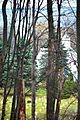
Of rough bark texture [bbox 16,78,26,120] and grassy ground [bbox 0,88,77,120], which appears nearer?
rough bark texture [bbox 16,78,26,120]

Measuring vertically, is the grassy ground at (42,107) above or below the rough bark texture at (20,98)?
below

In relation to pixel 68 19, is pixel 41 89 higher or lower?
lower

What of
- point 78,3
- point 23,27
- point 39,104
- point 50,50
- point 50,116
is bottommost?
point 39,104

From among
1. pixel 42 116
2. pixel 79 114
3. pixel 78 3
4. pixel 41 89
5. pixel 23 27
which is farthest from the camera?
pixel 41 89

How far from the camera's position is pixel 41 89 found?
11.3 meters

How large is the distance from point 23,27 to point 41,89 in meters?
5.36

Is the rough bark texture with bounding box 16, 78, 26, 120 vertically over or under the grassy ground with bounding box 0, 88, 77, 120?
over

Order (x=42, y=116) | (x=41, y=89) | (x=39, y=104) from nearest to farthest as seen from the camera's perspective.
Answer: (x=42, y=116), (x=39, y=104), (x=41, y=89)

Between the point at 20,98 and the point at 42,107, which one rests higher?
Answer: the point at 20,98

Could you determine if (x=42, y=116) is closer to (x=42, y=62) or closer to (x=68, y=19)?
(x=68, y=19)

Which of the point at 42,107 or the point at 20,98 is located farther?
the point at 42,107

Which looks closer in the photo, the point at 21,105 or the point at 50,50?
the point at 21,105

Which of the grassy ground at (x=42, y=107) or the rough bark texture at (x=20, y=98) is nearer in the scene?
the rough bark texture at (x=20, y=98)

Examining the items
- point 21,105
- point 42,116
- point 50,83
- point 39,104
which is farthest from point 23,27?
point 39,104
